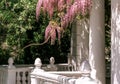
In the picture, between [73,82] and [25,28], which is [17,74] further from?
[73,82]

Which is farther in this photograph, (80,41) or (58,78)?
(80,41)

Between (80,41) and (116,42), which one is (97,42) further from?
(80,41)

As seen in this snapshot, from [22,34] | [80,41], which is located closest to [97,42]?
[80,41]

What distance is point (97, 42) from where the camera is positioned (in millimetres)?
7102

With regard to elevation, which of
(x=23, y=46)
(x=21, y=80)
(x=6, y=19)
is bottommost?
(x=21, y=80)

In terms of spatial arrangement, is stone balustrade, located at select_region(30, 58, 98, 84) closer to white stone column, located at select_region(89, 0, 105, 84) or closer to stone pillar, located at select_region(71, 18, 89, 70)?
white stone column, located at select_region(89, 0, 105, 84)

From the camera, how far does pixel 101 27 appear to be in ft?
23.5

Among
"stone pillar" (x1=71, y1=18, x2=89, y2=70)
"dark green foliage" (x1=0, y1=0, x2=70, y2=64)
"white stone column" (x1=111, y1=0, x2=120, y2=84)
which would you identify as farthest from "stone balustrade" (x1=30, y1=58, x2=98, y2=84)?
"dark green foliage" (x1=0, y1=0, x2=70, y2=64)

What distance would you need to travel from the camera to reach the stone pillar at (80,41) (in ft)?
29.3

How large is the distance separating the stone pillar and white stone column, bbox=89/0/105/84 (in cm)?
Result: 152

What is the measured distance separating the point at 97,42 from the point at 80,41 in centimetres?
211

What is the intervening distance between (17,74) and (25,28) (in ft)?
9.19

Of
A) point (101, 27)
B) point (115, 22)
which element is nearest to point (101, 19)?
point (101, 27)

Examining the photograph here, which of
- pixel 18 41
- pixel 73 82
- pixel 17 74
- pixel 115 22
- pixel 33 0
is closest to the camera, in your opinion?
pixel 73 82
